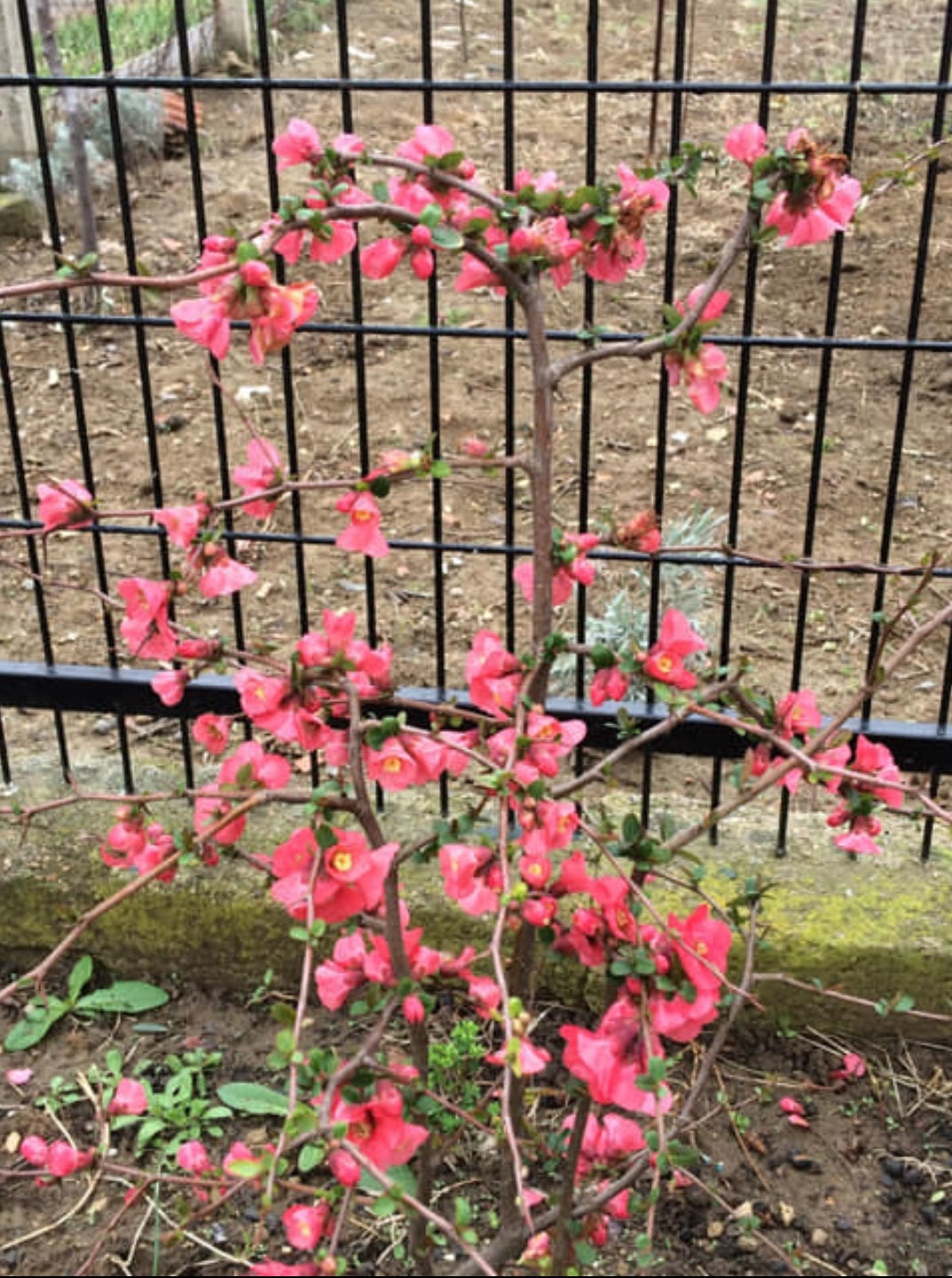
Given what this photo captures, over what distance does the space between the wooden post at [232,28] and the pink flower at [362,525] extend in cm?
742

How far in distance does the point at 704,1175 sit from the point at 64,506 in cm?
139

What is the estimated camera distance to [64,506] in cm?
182

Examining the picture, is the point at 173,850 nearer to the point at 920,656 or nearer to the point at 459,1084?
the point at 459,1084

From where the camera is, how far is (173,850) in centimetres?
180

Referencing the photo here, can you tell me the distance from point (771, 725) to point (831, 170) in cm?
66

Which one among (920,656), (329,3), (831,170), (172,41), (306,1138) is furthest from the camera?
(329,3)

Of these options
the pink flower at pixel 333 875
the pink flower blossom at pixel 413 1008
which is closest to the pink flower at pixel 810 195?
the pink flower at pixel 333 875

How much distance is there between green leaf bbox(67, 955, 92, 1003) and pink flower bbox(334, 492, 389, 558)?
52.4 inches

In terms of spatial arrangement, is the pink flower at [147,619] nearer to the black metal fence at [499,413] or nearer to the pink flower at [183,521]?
the pink flower at [183,521]

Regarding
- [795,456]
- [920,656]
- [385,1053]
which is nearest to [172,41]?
[795,456]

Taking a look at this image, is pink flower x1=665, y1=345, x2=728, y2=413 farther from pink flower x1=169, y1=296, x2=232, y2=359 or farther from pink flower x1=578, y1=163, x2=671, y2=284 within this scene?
pink flower x1=169, y1=296, x2=232, y2=359

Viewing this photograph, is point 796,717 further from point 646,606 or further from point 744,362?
point 646,606

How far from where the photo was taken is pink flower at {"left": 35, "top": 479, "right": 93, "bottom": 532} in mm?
1818

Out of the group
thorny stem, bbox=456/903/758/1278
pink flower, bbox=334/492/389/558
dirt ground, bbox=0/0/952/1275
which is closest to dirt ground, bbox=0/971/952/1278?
dirt ground, bbox=0/0/952/1275
